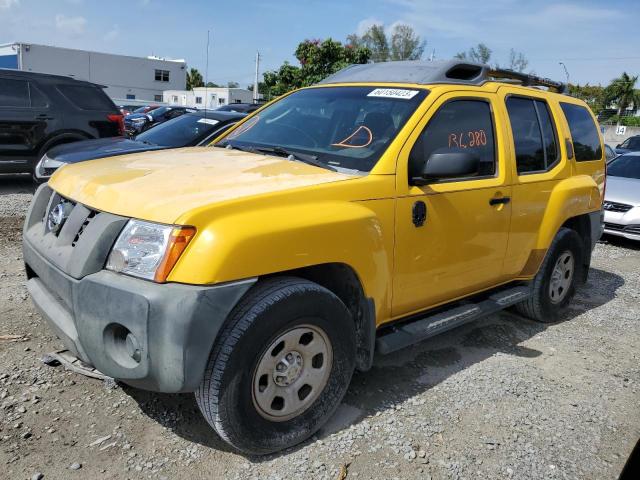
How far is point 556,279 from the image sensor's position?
16.0 feet

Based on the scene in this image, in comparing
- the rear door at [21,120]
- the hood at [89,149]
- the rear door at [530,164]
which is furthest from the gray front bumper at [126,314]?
the rear door at [21,120]

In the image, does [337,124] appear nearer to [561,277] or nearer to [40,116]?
[561,277]

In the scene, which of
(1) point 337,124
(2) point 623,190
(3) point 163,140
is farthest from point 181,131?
(2) point 623,190

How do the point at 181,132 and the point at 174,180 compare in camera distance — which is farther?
the point at 181,132

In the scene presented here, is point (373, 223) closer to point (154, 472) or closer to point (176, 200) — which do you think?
point (176, 200)

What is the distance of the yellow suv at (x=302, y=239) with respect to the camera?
2.39 meters

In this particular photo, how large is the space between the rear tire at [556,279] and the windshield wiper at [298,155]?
7.67ft

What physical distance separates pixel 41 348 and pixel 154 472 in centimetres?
155

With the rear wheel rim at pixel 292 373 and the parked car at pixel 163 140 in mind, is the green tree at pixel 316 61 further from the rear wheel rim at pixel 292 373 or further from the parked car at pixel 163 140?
the rear wheel rim at pixel 292 373

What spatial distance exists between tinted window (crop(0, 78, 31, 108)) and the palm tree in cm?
5907

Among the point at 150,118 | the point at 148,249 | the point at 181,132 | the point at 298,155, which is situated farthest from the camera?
the point at 150,118

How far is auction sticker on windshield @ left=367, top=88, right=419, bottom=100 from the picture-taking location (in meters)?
3.51

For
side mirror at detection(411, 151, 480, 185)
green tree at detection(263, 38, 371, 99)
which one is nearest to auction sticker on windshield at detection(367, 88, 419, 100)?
side mirror at detection(411, 151, 480, 185)

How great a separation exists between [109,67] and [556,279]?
175 feet
